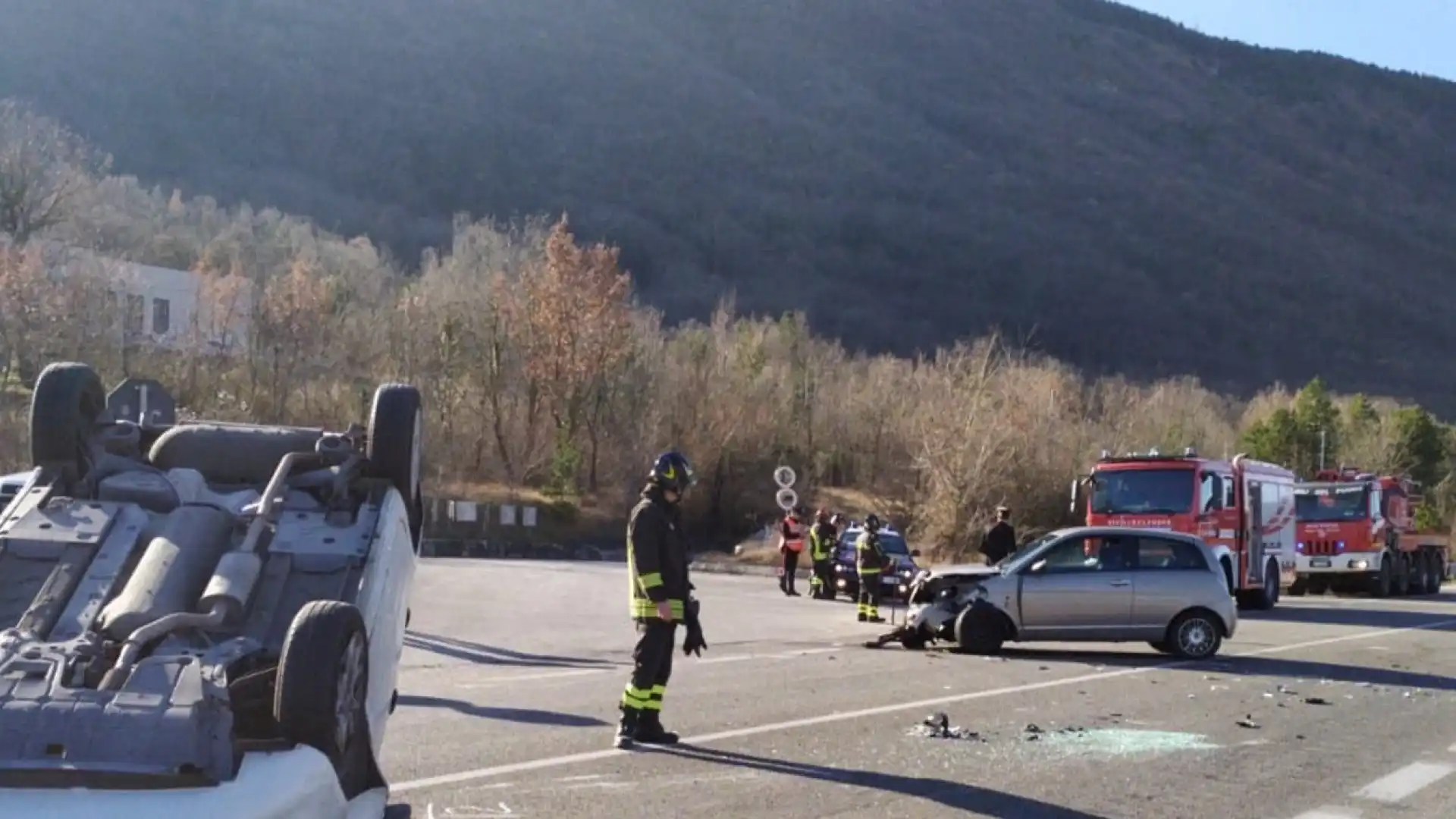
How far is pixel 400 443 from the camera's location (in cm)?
689

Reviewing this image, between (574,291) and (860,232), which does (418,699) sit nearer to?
(574,291)

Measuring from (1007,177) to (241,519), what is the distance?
395ft

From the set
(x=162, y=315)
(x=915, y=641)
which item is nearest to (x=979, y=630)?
(x=915, y=641)

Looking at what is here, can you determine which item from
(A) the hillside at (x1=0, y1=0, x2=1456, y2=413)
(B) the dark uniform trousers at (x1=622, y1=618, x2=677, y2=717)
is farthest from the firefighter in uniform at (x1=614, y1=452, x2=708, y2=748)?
(A) the hillside at (x1=0, y1=0, x2=1456, y2=413)

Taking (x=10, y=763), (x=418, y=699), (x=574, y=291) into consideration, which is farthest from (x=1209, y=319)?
(x=10, y=763)

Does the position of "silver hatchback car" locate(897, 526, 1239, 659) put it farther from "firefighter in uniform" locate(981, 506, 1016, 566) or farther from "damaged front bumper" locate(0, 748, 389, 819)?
"damaged front bumper" locate(0, 748, 389, 819)

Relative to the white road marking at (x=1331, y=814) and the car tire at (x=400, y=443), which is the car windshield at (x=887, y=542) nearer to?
the white road marking at (x=1331, y=814)

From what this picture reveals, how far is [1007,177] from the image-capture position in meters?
123

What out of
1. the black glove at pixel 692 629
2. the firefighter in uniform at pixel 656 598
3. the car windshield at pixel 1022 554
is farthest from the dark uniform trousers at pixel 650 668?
the car windshield at pixel 1022 554

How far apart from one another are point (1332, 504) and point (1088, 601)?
20.3m

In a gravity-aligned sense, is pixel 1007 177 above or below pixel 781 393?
above

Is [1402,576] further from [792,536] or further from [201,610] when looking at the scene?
[201,610]

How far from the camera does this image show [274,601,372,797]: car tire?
5.43 metres

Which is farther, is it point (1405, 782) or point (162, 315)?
point (162, 315)
